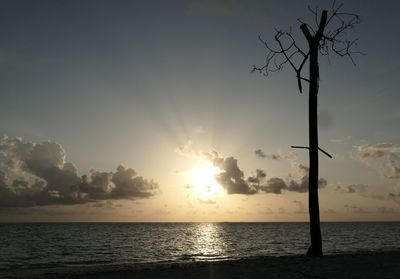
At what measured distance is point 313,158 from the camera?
1722 cm

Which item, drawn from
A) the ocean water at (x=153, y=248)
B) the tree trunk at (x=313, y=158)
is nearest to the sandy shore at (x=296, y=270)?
the tree trunk at (x=313, y=158)

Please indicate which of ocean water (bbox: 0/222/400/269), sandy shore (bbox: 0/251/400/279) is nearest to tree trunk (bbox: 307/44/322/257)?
sandy shore (bbox: 0/251/400/279)

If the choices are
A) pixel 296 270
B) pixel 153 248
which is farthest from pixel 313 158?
pixel 153 248

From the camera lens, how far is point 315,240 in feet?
55.1

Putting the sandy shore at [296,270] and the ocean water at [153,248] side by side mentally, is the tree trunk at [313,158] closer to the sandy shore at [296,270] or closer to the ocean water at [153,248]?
the sandy shore at [296,270]

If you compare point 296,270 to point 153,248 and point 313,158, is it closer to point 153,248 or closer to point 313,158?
point 313,158

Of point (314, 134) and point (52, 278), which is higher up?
point (314, 134)

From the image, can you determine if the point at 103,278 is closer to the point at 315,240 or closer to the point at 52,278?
the point at 52,278

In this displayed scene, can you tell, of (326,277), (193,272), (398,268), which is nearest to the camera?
(326,277)

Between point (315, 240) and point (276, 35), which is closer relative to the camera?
point (315, 240)

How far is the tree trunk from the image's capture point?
1681cm

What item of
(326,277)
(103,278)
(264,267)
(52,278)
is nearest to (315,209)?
(264,267)

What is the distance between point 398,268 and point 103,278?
10.5m

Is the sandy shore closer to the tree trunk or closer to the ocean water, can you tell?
the tree trunk
